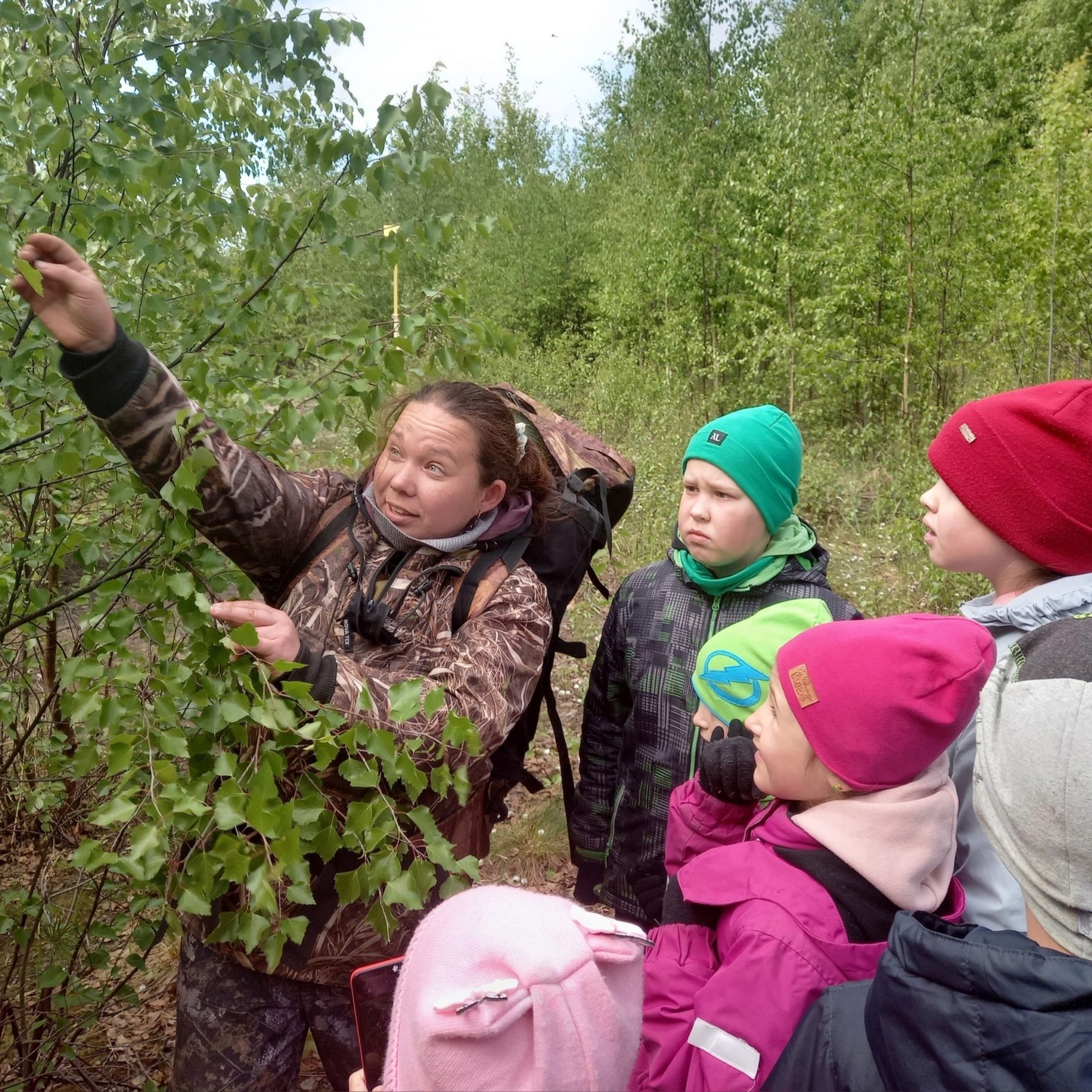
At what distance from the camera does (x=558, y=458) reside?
2246mm

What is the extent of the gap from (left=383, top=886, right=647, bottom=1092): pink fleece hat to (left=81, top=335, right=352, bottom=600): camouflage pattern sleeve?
0.89 meters

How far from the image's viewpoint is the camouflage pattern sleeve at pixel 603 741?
256 centimetres

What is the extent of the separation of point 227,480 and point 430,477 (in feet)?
1.47

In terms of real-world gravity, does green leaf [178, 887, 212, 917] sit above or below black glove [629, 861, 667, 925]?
above

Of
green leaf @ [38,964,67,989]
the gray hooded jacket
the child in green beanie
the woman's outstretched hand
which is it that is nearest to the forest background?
green leaf @ [38,964,67,989]

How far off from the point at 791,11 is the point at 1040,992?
30.8 meters

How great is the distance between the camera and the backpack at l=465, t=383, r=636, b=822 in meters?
2.01

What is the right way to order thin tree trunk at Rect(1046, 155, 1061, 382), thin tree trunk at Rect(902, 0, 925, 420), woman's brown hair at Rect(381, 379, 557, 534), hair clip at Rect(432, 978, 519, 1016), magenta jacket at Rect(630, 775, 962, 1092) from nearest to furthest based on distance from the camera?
hair clip at Rect(432, 978, 519, 1016)
magenta jacket at Rect(630, 775, 962, 1092)
woman's brown hair at Rect(381, 379, 557, 534)
thin tree trunk at Rect(1046, 155, 1061, 382)
thin tree trunk at Rect(902, 0, 925, 420)

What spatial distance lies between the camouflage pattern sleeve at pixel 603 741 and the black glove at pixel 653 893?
0.22m

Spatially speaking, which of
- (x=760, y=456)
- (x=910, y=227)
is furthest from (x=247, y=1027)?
(x=910, y=227)

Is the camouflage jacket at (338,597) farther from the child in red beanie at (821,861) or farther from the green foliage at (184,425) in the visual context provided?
the child in red beanie at (821,861)

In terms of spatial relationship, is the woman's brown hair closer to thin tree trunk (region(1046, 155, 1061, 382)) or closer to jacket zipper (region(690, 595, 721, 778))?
jacket zipper (region(690, 595, 721, 778))

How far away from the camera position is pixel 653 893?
225cm

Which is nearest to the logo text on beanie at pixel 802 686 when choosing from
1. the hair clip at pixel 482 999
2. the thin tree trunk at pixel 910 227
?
the hair clip at pixel 482 999
